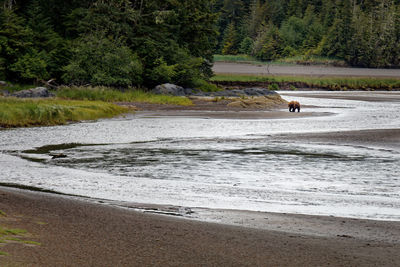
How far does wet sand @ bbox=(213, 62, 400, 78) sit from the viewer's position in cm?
12812

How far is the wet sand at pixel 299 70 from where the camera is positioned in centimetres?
12812

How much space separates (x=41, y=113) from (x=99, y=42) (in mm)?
23634

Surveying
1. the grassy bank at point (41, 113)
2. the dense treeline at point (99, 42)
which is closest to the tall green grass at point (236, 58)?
the dense treeline at point (99, 42)

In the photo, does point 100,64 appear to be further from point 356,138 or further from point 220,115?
point 356,138

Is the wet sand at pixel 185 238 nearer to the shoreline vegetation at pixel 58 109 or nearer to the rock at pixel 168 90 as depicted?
the shoreline vegetation at pixel 58 109

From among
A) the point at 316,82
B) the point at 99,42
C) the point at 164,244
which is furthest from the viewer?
the point at 316,82

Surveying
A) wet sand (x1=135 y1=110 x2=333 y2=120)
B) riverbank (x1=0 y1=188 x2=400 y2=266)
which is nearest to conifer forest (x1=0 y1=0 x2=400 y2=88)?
wet sand (x1=135 y1=110 x2=333 y2=120)

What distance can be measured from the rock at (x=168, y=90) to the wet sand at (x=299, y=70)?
71.7 m

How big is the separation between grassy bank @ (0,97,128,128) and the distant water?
5.91 feet

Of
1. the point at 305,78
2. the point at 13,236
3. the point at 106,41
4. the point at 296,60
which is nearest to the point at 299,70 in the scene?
the point at 296,60

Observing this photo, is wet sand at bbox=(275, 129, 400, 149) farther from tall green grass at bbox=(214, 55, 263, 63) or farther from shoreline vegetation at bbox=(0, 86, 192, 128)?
tall green grass at bbox=(214, 55, 263, 63)

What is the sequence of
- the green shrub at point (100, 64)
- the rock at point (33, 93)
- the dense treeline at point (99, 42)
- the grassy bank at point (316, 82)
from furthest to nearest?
the grassy bank at point (316, 82), the dense treeline at point (99, 42), the green shrub at point (100, 64), the rock at point (33, 93)

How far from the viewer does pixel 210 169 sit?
1584cm

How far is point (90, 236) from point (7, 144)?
46.6ft
